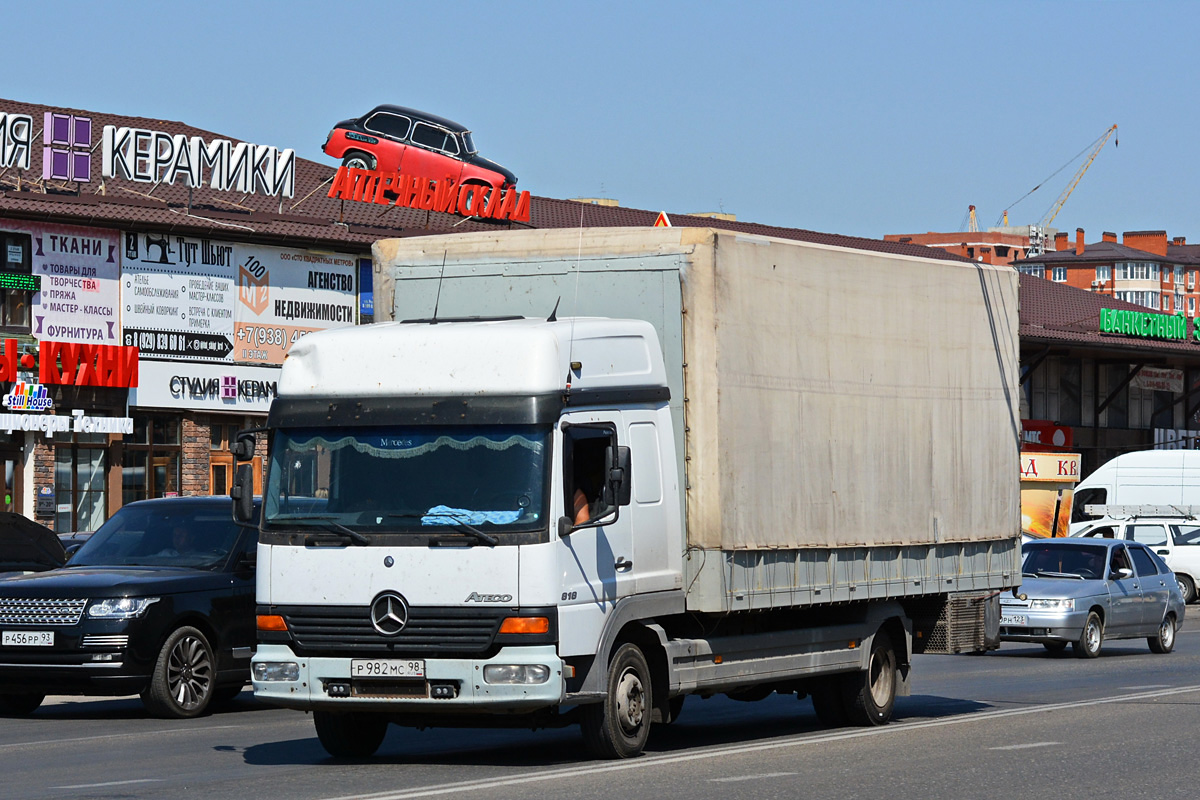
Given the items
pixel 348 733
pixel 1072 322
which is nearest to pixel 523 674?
pixel 348 733

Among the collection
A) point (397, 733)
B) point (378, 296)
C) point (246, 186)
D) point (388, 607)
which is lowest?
point (397, 733)

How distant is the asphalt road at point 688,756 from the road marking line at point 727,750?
0.02m

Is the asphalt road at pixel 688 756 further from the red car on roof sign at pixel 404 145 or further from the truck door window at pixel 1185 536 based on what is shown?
the red car on roof sign at pixel 404 145

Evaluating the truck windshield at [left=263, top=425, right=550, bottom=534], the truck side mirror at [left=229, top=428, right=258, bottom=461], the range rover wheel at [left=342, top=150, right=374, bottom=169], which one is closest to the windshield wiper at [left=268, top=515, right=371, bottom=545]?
the truck windshield at [left=263, top=425, right=550, bottom=534]

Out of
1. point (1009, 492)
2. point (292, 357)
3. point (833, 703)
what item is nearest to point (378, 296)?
point (292, 357)

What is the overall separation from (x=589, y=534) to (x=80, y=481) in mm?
28468

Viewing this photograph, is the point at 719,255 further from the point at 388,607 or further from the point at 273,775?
the point at 273,775

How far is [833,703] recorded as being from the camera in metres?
14.5

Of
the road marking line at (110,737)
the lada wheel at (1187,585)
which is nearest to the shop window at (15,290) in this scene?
the lada wheel at (1187,585)

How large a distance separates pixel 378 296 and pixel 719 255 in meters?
2.52

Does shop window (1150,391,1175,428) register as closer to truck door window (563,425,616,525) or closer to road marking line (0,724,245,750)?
road marking line (0,724,245,750)

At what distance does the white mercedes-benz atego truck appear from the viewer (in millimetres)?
10961

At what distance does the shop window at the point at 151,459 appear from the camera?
38438 millimetres

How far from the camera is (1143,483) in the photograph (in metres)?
42.1
